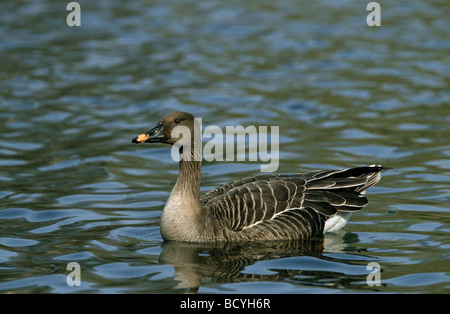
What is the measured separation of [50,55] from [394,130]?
1195cm

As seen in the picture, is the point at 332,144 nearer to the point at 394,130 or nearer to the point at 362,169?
the point at 394,130

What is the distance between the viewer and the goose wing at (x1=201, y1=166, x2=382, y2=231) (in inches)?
443

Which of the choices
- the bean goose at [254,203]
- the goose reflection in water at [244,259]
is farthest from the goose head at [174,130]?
the goose reflection in water at [244,259]

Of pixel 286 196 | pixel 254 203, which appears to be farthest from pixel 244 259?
pixel 286 196

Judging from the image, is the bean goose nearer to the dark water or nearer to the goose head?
the goose head

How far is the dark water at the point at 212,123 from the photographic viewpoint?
33.6 ft

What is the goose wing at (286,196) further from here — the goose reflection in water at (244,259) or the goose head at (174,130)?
the goose head at (174,130)

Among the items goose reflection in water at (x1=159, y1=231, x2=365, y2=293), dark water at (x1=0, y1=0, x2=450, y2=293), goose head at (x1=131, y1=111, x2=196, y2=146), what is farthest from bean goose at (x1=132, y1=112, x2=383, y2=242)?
dark water at (x1=0, y1=0, x2=450, y2=293)

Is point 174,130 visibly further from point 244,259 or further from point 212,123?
point 212,123

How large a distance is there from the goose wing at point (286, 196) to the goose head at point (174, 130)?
100 centimetres

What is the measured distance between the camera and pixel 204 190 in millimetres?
14031

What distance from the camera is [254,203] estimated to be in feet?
37.0

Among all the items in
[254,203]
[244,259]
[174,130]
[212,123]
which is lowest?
[244,259]

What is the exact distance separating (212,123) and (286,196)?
697cm
